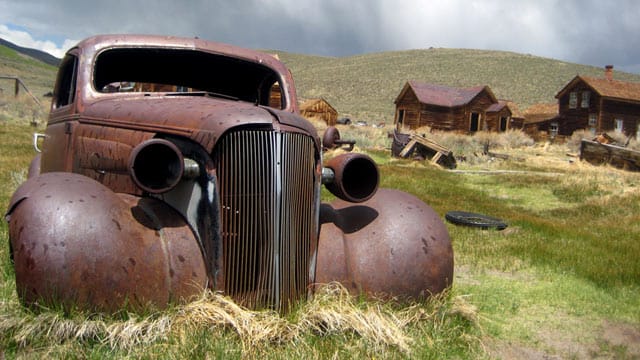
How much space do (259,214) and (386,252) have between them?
89 cm

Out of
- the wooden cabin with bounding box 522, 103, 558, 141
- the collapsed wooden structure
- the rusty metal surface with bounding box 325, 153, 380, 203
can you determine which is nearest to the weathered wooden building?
the wooden cabin with bounding box 522, 103, 558, 141

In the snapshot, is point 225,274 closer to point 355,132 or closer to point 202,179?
point 202,179

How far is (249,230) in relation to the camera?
3.02 m

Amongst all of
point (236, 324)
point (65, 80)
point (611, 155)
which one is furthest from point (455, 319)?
point (611, 155)

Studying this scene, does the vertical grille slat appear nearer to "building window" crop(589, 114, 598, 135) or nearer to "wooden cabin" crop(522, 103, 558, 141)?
"building window" crop(589, 114, 598, 135)

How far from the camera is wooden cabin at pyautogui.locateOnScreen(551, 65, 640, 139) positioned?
4028 centimetres

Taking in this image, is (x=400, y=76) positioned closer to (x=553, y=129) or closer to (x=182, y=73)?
(x=553, y=129)

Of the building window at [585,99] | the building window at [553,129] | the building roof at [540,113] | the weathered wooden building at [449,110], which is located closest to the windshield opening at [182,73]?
the weathered wooden building at [449,110]

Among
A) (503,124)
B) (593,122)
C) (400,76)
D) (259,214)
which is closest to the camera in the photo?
(259,214)

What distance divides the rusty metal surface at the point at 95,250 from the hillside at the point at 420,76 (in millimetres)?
49335

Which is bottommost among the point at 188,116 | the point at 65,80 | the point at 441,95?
the point at 188,116

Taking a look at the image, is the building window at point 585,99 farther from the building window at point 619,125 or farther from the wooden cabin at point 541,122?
the wooden cabin at point 541,122

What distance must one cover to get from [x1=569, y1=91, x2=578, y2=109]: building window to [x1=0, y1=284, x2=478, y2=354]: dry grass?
1750 inches

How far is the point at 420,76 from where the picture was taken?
72875mm
